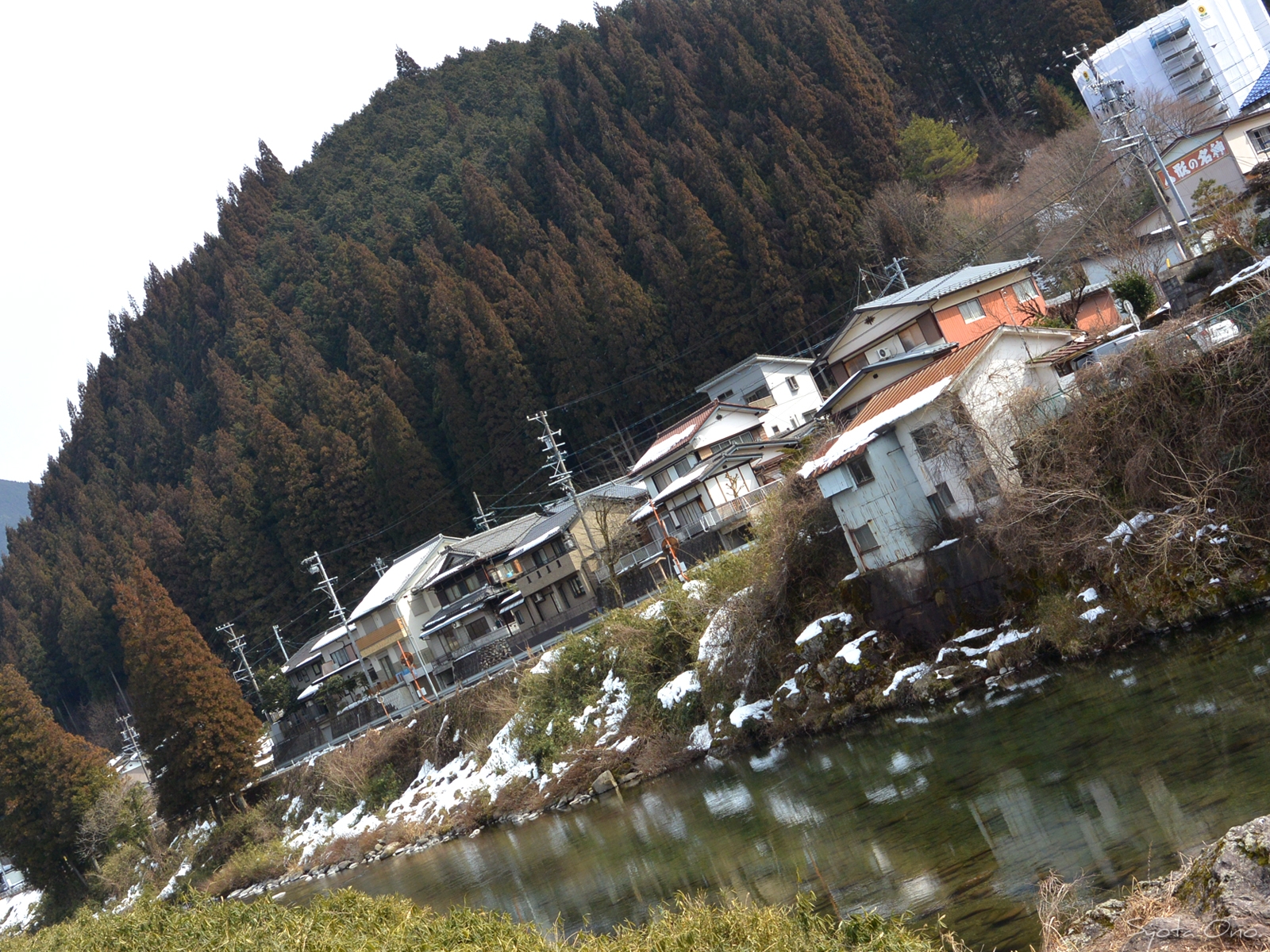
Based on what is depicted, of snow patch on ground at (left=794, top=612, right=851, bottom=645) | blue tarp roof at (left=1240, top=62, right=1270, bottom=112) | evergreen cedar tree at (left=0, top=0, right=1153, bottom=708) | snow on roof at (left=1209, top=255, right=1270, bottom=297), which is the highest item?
evergreen cedar tree at (left=0, top=0, right=1153, bottom=708)

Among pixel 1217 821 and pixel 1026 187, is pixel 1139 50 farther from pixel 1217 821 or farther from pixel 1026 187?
pixel 1217 821

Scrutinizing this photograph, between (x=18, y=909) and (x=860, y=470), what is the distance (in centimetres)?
5534

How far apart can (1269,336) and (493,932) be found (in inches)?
638

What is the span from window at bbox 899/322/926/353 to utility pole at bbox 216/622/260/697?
3854 cm

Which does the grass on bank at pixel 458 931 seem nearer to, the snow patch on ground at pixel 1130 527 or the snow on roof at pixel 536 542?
the snow patch on ground at pixel 1130 527

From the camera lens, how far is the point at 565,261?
217 ft

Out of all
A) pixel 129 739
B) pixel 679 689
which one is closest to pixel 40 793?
pixel 129 739

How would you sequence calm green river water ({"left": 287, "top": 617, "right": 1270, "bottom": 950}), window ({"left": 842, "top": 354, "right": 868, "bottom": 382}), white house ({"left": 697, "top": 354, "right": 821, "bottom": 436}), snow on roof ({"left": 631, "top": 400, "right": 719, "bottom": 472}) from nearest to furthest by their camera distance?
calm green river water ({"left": 287, "top": 617, "right": 1270, "bottom": 950}) → window ({"left": 842, "top": 354, "right": 868, "bottom": 382}) → snow on roof ({"left": 631, "top": 400, "right": 719, "bottom": 472}) → white house ({"left": 697, "top": 354, "right": 821, "bottom": 436})

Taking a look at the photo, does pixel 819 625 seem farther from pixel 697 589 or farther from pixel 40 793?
pixel 40 793

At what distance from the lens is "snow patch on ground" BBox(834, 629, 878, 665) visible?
77.1ft

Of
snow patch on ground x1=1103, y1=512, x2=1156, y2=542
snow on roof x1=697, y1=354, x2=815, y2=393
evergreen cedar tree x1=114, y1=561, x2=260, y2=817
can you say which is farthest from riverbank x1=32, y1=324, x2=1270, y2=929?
Result: snow on roof x1=697, y1=354, x2=815, y2=393

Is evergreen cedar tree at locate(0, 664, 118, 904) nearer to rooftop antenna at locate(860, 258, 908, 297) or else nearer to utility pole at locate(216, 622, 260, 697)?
utility pole at locate(216, 622, 260, 697)

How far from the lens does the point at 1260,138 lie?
112ft

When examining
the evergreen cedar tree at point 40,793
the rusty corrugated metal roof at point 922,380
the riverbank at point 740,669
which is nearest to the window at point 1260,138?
the rusty corrugated metal roof at point 922,380
